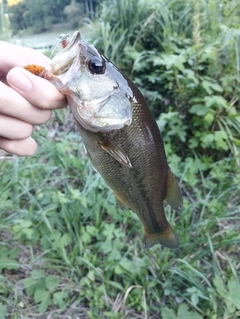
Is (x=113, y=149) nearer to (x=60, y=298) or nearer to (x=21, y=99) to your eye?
(x=21, y=99)

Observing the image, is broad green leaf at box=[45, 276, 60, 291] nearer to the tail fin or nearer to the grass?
the grass

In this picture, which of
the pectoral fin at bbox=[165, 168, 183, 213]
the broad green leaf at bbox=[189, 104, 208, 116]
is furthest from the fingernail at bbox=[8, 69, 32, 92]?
the broad green leaf at bbox=[189, 104, 208, 116]

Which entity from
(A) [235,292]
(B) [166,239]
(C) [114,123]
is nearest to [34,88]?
(C) [114,123]

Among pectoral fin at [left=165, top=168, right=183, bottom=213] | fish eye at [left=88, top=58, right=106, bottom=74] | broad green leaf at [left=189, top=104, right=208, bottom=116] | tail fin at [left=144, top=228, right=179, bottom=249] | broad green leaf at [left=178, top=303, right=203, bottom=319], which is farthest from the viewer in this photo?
broad green leaf at [left=189, top=104, right=208, bottom=116]

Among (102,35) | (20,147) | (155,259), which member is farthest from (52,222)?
(102,35)

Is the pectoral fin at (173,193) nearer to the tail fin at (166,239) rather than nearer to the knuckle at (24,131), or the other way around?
the tail fin at (166,239)

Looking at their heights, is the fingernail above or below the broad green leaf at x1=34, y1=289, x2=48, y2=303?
above

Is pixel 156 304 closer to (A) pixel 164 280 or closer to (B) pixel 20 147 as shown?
(A) pixel 164 280
